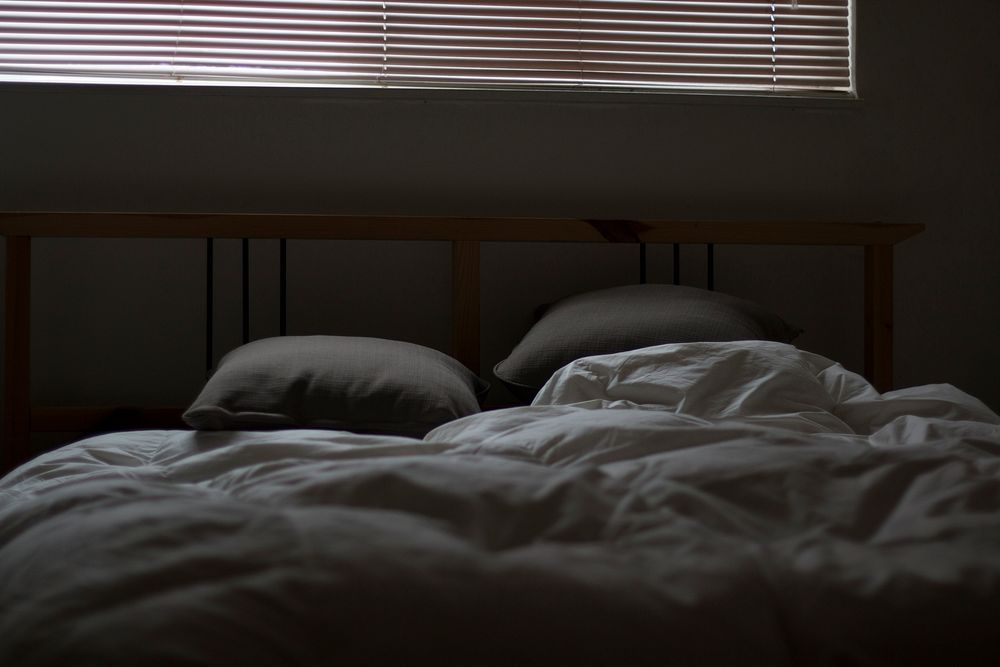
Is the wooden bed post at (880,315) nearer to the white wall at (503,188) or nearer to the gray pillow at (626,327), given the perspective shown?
the white wall at (503,188)

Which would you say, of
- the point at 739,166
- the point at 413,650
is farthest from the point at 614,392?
the point at 739,166

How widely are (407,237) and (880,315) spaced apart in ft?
3.79

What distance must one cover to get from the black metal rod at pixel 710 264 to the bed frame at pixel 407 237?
0.03ft

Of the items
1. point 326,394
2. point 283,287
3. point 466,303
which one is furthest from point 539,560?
point 283,287

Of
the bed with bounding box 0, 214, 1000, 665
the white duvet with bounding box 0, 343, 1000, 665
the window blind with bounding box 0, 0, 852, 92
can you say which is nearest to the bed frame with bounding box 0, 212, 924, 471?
the window blind with bounding box 0, 0, 852, 92

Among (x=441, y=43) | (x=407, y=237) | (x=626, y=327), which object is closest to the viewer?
(x=626, y=327)

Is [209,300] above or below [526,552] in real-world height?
above

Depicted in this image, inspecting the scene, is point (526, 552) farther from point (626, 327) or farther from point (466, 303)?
point (466, 303)

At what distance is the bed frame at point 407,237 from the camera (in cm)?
176

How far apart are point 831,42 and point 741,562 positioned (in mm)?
2008

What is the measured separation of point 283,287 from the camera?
1978 mm

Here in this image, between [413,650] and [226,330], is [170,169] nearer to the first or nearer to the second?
[226,330]

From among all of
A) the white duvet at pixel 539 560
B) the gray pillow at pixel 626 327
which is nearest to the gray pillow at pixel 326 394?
the gray pillow at pixel 626 327

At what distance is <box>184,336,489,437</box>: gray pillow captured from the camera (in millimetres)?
1229
